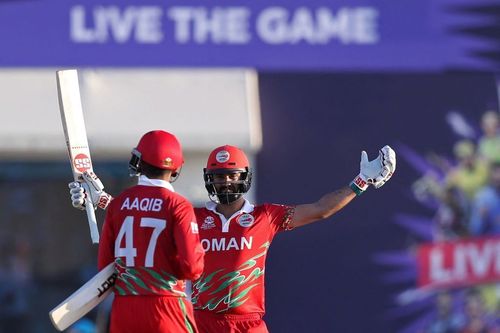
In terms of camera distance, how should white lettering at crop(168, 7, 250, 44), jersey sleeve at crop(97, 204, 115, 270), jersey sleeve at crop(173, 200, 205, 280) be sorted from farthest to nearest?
1. white lettering at crop(168, 7, 250, 44)
2. jersey sleeve at crop(97, 204, 115, 270)
3. jersey sleeve at crop(173, 200, 205, 280)

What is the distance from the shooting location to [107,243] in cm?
614

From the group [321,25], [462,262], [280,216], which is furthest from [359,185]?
[462,262]

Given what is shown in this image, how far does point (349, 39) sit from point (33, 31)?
3239 millimetres

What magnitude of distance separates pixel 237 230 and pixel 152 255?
101 cm

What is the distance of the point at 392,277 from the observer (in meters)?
12.4

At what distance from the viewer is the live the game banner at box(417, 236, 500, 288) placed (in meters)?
12.5

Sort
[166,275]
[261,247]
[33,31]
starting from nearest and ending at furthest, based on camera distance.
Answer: [166,275]
[261,247]
[33,31]

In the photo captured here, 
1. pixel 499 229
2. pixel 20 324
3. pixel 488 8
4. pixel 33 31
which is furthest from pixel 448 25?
pixel 20 324

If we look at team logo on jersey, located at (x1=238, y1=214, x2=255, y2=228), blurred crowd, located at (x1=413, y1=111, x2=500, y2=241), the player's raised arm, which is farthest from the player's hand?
blurred crowd, located at (x1=413, y1=111, x2=500, y2=241)

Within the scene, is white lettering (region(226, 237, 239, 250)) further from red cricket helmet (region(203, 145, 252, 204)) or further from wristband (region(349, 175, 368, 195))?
wristband (region(349, 175, 368, 195))

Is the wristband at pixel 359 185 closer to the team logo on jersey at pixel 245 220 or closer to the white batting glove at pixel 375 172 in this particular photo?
the white batting glove at pixel 375 172

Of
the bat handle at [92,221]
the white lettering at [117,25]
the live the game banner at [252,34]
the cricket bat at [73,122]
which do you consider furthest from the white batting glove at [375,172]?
the white lettering at [117,25]

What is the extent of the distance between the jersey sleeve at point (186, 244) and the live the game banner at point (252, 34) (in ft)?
21.0

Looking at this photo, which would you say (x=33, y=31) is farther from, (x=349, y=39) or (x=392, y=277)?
(x=392, y=277)
